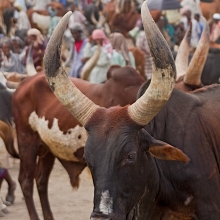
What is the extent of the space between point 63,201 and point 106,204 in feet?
15.1

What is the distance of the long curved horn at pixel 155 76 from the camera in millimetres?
4016

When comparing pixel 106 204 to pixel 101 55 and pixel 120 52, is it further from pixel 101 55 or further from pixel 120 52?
pixel 120 52

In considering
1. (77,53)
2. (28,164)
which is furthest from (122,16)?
(28,164)

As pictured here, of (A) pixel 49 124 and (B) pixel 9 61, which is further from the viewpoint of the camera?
(B) pixel 9 61

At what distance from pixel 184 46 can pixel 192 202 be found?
10.8 feet

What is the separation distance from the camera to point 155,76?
4059mm

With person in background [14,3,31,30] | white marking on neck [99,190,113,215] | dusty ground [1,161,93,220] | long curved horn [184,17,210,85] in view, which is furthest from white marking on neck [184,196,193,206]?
person in background [14,3,31,30]

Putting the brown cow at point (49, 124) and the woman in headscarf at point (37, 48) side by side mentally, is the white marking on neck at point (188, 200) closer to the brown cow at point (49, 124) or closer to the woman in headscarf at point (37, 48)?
the brown cow at point (49, 124)

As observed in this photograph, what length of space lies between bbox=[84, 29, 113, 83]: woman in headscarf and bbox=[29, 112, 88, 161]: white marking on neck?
3.53 meters

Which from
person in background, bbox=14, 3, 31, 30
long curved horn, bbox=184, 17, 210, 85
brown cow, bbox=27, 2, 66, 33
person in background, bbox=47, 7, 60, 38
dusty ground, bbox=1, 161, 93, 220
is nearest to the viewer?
long curved horn, bbox=184, 17, 210, 85

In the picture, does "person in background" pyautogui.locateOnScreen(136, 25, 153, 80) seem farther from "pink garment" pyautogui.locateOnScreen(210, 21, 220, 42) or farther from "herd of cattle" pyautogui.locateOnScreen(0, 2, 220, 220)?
"herd of cattle" pyautogui.locateOnScreen(0, 2, 220, 220)

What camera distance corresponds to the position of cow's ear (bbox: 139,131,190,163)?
4141 mm

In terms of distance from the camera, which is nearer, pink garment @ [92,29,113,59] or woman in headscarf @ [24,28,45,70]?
pink garment @ [92,29,113,59]

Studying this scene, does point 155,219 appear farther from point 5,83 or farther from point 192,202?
point 5,83
